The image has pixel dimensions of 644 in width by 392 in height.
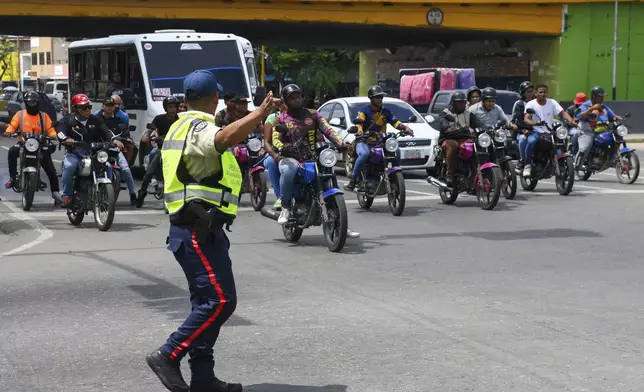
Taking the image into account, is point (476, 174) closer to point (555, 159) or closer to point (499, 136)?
point (499, 136)

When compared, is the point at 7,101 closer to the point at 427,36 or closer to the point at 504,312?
the point at 427,36

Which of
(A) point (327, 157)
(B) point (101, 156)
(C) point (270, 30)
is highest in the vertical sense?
(C) point (270, 30)

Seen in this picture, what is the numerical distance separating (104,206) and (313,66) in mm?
47417

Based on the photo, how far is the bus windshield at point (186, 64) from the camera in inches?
827

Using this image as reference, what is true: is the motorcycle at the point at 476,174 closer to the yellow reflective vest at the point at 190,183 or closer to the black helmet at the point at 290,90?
the black helmet at the point at 290,90

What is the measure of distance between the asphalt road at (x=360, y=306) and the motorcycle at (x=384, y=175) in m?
0.69

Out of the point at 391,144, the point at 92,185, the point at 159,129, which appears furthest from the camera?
the point at 159,129

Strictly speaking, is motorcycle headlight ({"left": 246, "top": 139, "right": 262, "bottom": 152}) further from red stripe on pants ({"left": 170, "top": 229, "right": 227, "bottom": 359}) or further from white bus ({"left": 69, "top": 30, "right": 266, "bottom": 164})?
red stripe on pants ({"left": 170, "top": 229, "right": 227, "bottom": 359})

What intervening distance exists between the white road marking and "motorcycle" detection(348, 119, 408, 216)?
419cm

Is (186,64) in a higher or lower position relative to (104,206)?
higher

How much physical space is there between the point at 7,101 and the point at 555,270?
4012 cm

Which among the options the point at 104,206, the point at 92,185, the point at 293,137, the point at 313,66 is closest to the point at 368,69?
the point at 313,66

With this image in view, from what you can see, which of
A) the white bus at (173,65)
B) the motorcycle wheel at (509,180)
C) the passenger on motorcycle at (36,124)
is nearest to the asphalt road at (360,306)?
the passenger on motorcycle at (36,124)

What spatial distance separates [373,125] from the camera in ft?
50.0
